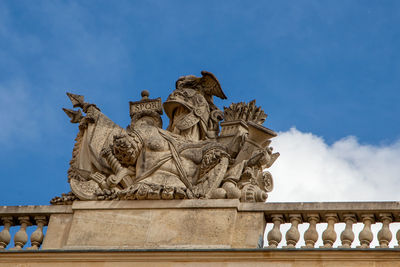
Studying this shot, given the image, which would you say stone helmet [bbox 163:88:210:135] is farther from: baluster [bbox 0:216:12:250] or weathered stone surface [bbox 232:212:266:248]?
baluster [bbox 0:216:12:250]

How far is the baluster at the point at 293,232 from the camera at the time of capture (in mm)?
16438

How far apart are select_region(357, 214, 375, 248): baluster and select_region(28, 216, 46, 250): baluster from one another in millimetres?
4960

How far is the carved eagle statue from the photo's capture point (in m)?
19.3

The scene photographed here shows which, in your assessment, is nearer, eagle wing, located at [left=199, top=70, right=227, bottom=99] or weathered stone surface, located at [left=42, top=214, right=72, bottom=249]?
weathered stone surface, located at [left=42, top=214, right=72, bottom=249]

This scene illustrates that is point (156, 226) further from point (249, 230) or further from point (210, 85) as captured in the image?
point (210, 85)

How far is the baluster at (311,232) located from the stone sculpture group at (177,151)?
97cm

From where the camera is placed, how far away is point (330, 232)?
16359 millimetres

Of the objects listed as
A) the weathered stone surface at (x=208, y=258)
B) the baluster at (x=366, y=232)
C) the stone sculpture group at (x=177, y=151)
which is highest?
the stone sculpture group at (x=177, y=151)

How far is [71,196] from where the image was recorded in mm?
17938

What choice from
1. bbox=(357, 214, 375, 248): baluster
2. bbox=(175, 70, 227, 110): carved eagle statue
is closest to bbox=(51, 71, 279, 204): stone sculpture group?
bbox=(175, 70, 227, 110): carved eagle statue

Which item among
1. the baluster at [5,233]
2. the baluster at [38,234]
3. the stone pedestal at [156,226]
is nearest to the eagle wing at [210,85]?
the stone pedestal at [156,226]

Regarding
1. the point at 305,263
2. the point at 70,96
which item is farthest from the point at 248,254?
the point at 70,96

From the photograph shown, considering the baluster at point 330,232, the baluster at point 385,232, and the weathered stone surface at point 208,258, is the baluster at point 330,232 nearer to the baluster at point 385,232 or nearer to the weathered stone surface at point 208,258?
the weathered stone surface at point 208,258

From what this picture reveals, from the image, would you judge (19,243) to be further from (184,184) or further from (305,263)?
(305,263)
